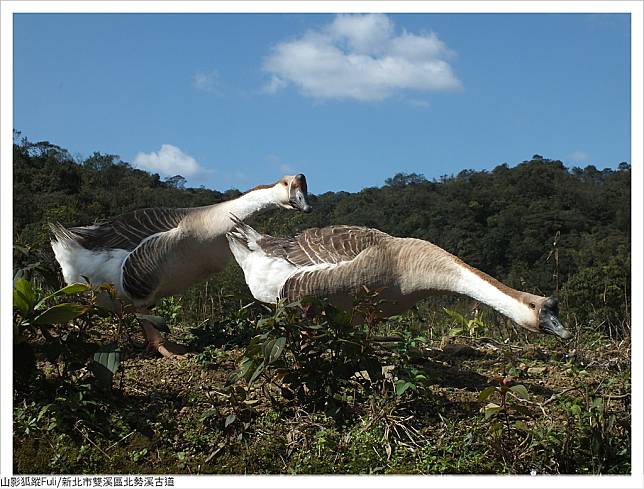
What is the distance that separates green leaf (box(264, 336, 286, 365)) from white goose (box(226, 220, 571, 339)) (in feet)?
3.66

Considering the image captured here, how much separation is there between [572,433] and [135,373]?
10.1 feet

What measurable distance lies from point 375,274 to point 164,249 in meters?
2.16

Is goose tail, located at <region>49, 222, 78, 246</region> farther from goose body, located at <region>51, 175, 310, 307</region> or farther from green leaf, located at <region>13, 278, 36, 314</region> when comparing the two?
green leaf, located at <region>13, 278, 36, 314</region>

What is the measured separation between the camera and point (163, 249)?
21.0 ft

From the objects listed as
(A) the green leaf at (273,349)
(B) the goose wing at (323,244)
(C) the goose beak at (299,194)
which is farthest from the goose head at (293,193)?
(A) the green leaf at (273,349)

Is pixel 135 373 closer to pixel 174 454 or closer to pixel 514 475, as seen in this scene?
pixel 174 454

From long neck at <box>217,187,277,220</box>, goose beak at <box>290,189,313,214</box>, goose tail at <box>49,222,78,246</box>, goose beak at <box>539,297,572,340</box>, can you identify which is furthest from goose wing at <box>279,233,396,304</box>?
goose tail at <box>49,222,78,246</box>

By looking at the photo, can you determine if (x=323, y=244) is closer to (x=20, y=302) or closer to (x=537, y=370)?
(x=537, y=370)

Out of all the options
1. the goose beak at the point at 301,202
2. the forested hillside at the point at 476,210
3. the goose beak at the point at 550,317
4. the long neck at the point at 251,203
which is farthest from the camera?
the forested hillside at the point at 476,210

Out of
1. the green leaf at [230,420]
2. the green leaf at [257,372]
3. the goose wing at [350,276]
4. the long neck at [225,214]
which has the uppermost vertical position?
the long neck at [225,214]

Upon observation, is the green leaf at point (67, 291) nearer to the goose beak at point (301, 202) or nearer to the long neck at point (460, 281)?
the goose beak at point (301, 202)

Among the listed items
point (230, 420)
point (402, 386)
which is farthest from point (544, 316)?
point (230, 420)

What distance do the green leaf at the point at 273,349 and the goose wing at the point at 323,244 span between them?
59.2 inches

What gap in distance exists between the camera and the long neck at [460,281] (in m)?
4.95
